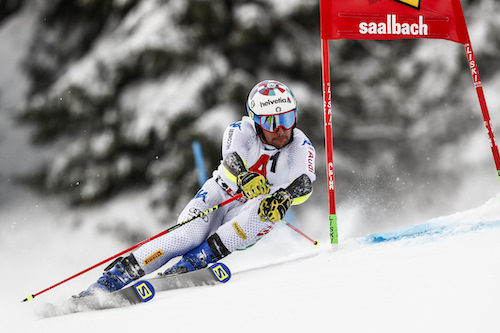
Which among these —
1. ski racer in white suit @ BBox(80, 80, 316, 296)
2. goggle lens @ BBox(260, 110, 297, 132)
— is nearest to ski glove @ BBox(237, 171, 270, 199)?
ski racer in white suit @ BBox(80, 80, 316, 296)

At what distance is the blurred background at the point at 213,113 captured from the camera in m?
7.47

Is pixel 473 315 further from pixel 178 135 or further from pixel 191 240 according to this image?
pixel 178 135

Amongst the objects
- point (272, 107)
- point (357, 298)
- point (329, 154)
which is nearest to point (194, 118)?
point (329, 154)

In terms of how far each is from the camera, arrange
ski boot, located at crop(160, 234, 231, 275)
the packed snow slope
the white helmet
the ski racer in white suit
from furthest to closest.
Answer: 1. ski boot, located at crop(160, 234, 231, 275)
2. the white helmet
3. the ski racer in white suit
4. the packed snow slope

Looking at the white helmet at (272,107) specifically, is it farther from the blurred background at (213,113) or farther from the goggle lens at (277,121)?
the blurred background at (213,113)

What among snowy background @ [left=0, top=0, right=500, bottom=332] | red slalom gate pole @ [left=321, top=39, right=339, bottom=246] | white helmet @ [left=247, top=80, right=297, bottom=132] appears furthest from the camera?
snowy background @ [left=0, top=0, right=500, bottom=332]

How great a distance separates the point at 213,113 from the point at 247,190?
4580 mm

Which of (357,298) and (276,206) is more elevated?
(276,206)

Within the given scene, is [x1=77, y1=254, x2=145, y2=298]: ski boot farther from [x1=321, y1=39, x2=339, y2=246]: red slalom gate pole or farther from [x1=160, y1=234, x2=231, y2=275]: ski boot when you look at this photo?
[x1=321, y1=39, x2=339, y2=246]: red slalom gate pole

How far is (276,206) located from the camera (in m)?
2.95

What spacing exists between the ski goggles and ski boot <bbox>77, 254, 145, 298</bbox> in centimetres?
120

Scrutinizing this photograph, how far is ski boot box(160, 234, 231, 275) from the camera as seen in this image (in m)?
3.29

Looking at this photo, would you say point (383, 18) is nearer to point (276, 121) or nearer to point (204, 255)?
point (276, 121)

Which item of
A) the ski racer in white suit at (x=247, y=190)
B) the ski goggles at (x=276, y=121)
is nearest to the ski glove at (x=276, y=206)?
the ski racer in white suit at (x=247, y=190)
